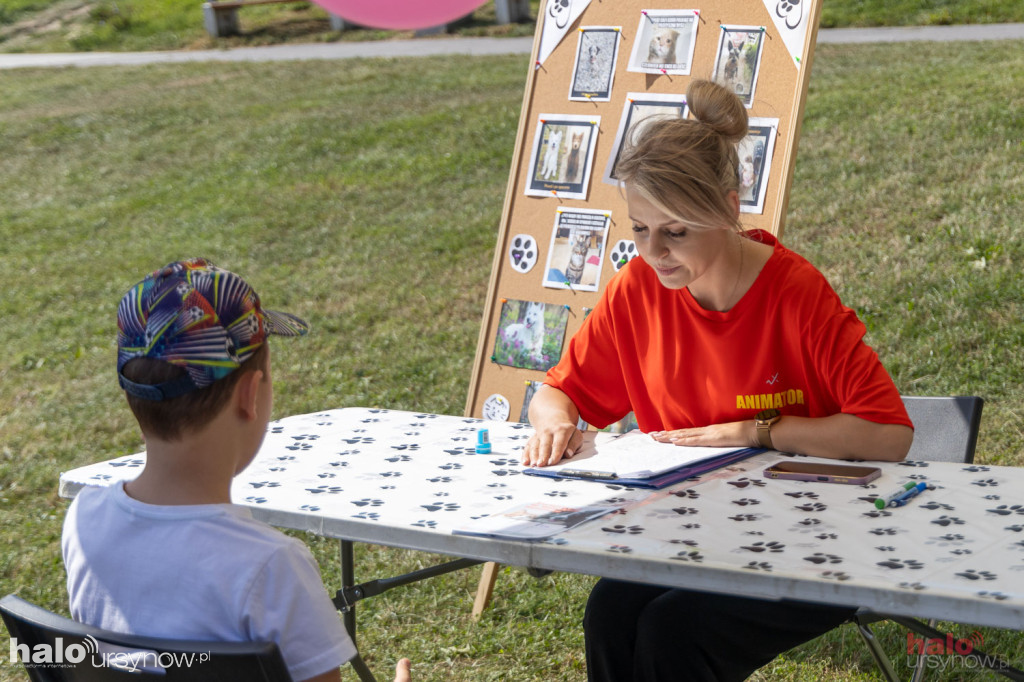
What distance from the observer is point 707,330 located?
2.26 metres

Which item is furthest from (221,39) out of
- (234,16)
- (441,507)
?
(441,507)

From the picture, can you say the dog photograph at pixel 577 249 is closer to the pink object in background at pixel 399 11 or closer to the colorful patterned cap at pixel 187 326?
the pink object in background at pixel 399 11

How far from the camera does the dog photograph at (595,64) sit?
3.15 metres

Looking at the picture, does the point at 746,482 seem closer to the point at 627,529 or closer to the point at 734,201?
the point at 627,529

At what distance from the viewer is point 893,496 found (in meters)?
1.77

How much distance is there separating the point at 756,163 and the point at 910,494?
1285 mm

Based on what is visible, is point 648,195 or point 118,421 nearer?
point 648,195

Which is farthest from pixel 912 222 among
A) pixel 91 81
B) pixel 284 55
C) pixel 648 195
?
pixel 91 81

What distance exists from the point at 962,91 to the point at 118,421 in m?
5.60

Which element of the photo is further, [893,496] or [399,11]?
[399,11]

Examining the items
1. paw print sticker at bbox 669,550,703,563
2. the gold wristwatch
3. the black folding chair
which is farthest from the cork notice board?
the black folding chair

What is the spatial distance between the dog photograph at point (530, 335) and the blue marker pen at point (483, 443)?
86cm

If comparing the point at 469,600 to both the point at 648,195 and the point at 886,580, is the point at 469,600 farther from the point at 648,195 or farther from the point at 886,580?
the point at 886,580

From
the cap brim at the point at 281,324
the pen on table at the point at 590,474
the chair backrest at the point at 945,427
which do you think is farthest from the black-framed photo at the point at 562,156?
the cap brim at the point at 281,324
